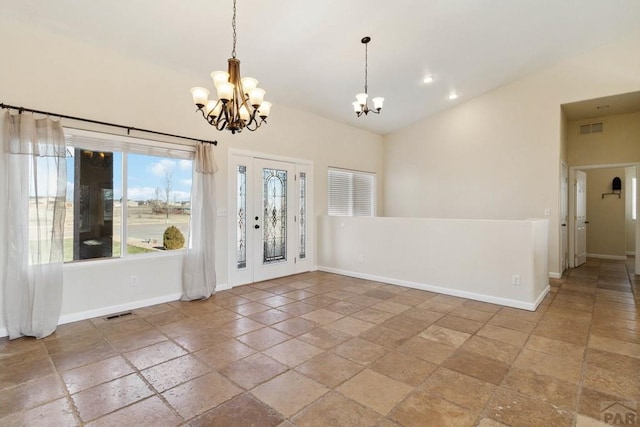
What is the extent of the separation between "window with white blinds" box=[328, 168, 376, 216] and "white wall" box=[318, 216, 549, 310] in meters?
0.85

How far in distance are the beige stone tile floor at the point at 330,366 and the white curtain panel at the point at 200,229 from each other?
30 cm

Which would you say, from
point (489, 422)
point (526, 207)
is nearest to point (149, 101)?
point (489, 422)

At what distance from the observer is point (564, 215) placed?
6094 millimetres

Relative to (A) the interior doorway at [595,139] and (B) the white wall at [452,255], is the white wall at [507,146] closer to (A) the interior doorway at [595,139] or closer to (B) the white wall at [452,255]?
(A) the interior doorway at [595,139]

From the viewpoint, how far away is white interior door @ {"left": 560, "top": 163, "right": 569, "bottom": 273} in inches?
224

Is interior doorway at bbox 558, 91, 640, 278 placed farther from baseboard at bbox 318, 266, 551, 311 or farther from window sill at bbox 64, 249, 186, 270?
window sill at bbox 64, 249, 186, 270

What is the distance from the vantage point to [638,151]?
5.84 metres

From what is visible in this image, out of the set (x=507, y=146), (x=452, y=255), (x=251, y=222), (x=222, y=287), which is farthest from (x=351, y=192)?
(x=222, y=287)

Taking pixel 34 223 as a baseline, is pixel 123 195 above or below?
above

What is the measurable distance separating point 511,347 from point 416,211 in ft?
14.7

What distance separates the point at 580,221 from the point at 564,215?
4.03ft

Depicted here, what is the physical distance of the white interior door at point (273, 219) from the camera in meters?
5.26

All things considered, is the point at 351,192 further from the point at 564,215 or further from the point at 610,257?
the point at 610,257

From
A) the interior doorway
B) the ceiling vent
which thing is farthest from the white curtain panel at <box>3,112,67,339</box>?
the ceiling vent
